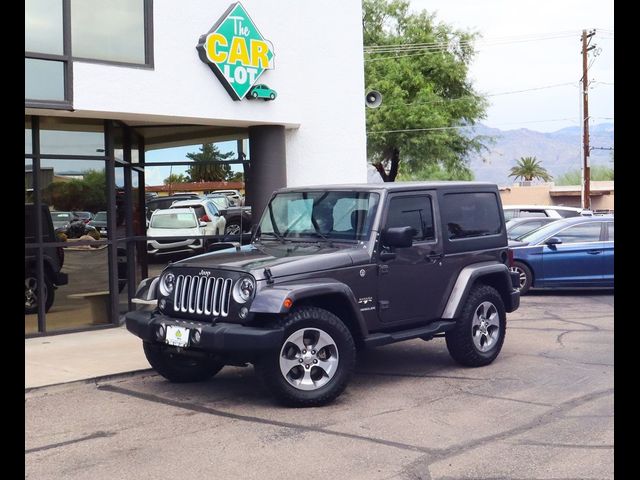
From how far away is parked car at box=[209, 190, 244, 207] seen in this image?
13.7m

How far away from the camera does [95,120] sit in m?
12.0

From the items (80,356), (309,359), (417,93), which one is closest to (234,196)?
(80,356)

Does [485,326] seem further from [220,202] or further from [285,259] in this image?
[220,202]

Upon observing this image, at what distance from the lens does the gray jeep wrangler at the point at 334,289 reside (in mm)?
7215

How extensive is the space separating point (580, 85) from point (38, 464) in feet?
142

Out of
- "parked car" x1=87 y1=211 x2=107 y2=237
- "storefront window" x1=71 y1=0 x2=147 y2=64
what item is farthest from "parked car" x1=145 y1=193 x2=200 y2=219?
"storefront window" x1=71 y1=0 x2=147 y2=64

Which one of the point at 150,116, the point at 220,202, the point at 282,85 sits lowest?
the point at 220,202

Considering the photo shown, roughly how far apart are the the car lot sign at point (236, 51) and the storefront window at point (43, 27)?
2045mm

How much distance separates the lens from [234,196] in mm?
13797

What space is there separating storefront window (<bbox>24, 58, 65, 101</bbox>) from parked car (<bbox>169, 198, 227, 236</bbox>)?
10.1ft

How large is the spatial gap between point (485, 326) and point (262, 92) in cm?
557

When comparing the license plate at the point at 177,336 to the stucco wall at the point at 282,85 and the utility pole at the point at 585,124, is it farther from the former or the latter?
the utility pole at the point at 585,124
